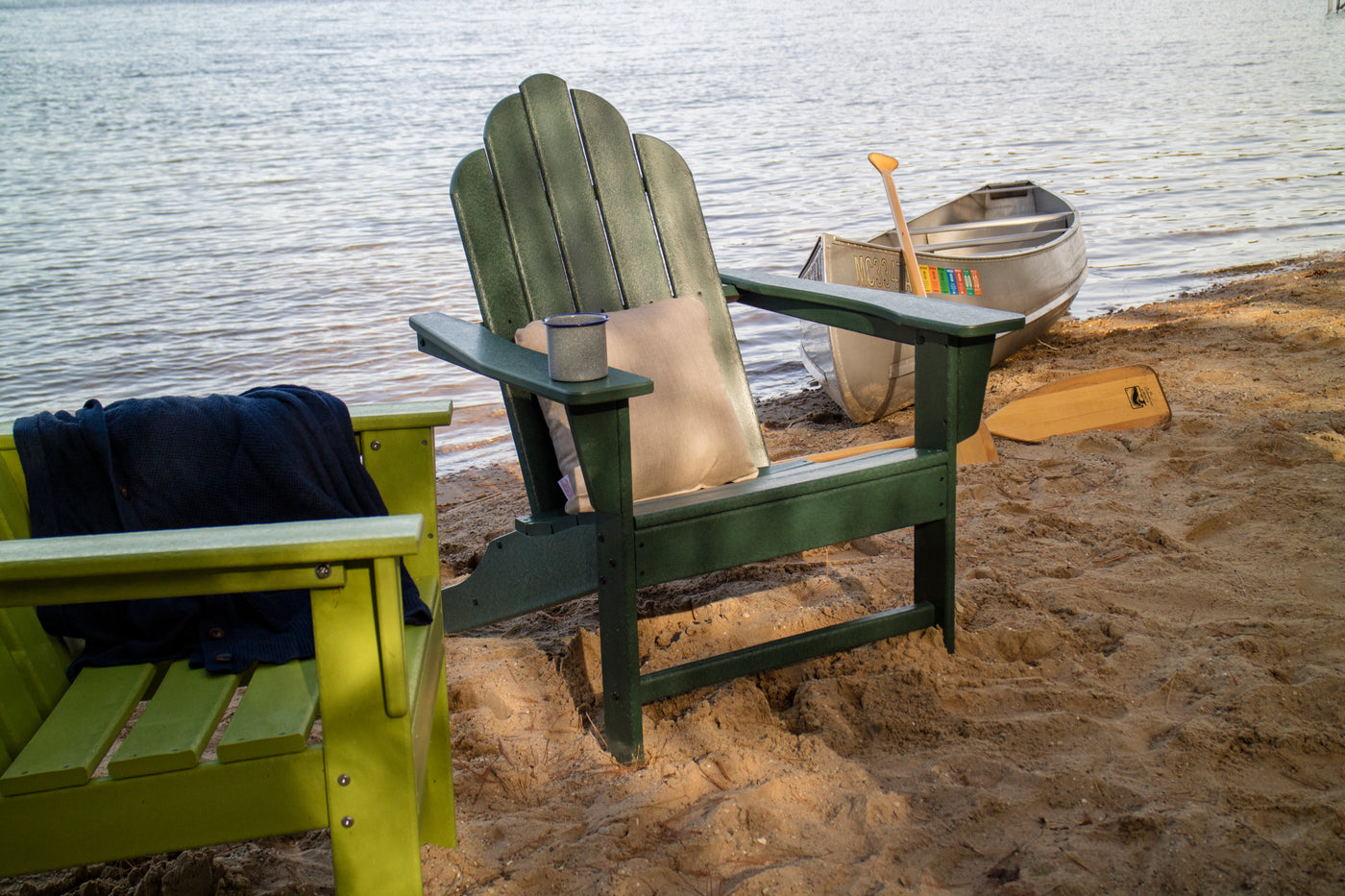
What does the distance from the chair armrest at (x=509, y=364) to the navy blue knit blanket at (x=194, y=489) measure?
0.91 ft

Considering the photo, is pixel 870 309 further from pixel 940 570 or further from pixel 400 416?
pixel 400 416

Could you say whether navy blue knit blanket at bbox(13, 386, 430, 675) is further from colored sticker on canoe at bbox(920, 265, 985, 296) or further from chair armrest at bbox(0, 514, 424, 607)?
colored sticker on canoe at bbox(920, 265, 985, 296)

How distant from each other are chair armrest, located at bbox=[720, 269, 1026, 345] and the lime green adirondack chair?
4.03ft

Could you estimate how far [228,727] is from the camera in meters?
1.21

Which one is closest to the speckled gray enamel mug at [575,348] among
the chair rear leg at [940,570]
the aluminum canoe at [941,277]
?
the chair rear leg at [940,570]

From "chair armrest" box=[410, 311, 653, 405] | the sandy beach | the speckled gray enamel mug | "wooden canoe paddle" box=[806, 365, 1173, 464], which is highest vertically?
the speckled gray enamel mug

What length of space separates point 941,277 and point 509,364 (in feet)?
9.56

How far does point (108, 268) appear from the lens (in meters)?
7.39

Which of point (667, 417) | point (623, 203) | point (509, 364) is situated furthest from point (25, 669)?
point (623, 203)

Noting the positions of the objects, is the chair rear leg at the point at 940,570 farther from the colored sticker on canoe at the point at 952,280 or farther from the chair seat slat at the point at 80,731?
the colored sticker on canoe at the point at 952,280

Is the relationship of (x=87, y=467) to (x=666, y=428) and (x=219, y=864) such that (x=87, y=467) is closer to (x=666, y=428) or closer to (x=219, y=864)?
(x=219, y=864)

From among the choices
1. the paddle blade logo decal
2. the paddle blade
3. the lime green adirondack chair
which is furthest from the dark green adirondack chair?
the paddle blade logo decal

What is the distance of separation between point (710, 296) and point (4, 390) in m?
4.36

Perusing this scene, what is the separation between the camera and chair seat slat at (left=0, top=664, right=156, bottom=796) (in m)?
1.13
